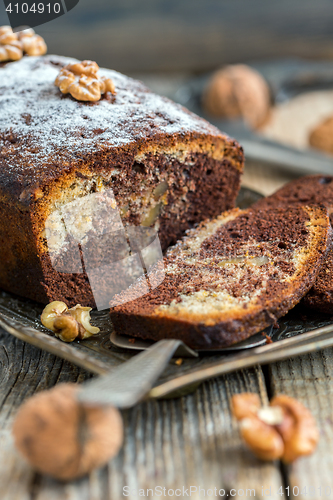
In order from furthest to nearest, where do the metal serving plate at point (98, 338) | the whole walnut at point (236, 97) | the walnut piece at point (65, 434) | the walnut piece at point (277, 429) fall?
the whole walnut at point (236, 97) → the metal serving plate at point (98, 338) → the walnut piece at point (277, 429) → the walnut piece at point (65, 434)

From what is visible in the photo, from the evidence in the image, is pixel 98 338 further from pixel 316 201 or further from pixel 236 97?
pixel 236 97

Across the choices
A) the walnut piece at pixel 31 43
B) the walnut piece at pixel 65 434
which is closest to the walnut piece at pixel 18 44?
the walnut piece at pixel 31 43

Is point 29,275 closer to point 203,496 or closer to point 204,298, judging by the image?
point 204,298

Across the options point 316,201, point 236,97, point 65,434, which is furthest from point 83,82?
point 236,97

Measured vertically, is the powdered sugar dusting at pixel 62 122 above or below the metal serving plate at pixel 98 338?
above

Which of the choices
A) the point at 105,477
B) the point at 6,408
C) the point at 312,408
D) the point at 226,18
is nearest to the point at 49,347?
the point at 6,408

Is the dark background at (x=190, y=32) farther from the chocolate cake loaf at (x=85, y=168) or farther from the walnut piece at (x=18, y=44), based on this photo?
the chocolate cake loaf at (x=85, y=168)

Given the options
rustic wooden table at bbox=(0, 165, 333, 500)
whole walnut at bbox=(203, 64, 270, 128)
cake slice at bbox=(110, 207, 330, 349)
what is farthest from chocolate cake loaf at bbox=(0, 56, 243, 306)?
whole walnut at bbox=(203, 64, 270, 128)
